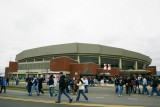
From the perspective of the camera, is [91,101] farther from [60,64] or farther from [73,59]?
[73,59]

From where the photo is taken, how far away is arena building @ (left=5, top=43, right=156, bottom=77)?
220 ft

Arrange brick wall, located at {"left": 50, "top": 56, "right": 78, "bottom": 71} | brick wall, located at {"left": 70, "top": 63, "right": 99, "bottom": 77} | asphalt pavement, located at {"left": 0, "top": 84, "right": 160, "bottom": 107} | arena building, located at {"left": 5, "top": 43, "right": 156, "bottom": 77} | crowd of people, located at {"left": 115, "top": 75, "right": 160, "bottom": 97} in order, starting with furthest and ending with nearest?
arena building, located at {"left": 5, "top": 43, "right": 156, "bottom": 77}, brick wall, located at {"left": 70, "top": 63, "right": 99, "bottom": 77}, brick wall, located at {"left": 50, "top": 56, "right": 78, "bottom": 71}, crowd of people, located at {"left": 115, "top": 75, "right": 160, "bottom": 97}, asphalt pavement, located at {"left": 0, "top": 84, "right": 160, "bottom": 107}

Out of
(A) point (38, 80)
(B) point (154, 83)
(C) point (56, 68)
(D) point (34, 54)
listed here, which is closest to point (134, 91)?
(B) point (154, 83)

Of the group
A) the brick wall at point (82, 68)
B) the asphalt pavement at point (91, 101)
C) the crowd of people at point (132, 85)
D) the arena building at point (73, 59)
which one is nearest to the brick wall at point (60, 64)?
the arena building at point (73, 59)

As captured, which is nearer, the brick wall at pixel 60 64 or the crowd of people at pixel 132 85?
the crowd of people at pixel 132 85

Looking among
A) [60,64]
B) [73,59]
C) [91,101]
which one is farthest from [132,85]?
[73,59]

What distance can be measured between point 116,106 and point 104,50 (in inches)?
2840

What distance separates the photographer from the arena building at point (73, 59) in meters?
67.2

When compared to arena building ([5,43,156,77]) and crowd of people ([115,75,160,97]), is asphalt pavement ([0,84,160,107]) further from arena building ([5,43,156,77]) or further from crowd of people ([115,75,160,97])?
arena building ([5,43,156,77])

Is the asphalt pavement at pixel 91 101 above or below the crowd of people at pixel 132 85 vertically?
below

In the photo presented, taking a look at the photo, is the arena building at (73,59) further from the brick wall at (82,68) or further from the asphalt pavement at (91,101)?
the asphalt pavement at (91,101)

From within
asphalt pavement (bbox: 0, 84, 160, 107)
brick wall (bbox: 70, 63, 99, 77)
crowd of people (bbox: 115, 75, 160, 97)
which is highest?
brick wall (bbox: 70, 63, 99, 77)

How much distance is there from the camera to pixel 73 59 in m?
76.8

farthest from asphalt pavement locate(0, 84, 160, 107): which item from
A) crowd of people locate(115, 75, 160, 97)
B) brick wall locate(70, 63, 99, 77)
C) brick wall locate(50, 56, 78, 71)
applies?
brick wall locate(70, 63, 99, 77)
